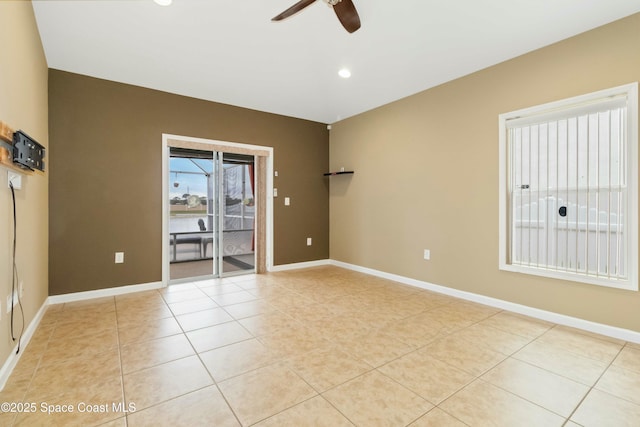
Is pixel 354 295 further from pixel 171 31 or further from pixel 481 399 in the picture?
pixel 171 31

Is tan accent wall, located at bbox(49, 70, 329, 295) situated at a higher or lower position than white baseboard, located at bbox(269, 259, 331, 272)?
higher

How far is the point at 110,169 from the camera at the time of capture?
3.70 meters

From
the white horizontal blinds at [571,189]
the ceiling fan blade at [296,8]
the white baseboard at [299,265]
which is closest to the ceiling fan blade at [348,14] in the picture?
the ceiling fan blade at [296,8]

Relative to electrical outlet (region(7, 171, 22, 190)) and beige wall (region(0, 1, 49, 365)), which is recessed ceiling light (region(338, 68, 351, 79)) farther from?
electrical outlet (region(7, 171, 22, 190))

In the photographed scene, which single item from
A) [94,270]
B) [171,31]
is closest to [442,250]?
[171,31]

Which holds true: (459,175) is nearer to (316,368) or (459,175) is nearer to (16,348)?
(316,368)

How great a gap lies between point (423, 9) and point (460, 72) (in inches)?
48.8

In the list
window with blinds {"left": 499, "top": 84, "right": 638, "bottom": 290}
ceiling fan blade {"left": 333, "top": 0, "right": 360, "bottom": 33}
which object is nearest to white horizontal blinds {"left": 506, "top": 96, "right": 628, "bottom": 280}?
window with blinds {"left": 499, "top": 84, "right": 638, "bottom": 290}

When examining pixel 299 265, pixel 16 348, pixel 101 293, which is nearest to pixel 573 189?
pixel 299 265

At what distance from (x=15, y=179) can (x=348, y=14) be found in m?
2.69

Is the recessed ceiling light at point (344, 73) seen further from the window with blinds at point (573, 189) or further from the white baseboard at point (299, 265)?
the white baseboard at point (299, 265)

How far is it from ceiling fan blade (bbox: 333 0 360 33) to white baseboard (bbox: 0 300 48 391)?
3285 mm

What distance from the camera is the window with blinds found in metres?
2.50

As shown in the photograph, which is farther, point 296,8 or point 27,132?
point 27,132
